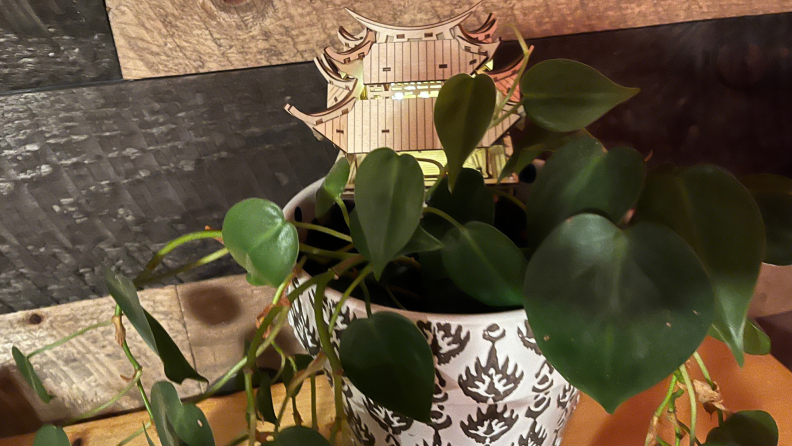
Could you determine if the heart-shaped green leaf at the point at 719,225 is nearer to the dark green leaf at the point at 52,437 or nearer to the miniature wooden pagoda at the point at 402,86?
the miniature wooden pagoda at the point at 402,86

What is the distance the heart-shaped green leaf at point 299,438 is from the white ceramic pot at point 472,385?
0.21 feet

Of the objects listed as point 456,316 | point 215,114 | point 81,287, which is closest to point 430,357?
point 456,316

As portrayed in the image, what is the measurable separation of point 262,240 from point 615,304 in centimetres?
19

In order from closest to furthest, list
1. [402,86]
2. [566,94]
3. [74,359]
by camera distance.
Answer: [566,94]
[402,86]
[74,359]

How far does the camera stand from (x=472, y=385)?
0.32m

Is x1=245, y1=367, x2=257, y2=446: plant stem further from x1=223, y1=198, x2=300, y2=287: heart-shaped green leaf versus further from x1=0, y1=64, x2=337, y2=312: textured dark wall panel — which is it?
x1=0, y1=64, x2=337, y2=312: textured dark wall panel

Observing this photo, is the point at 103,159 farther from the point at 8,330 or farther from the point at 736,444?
the point at 736,444

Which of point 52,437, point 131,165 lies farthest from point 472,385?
point 131,165

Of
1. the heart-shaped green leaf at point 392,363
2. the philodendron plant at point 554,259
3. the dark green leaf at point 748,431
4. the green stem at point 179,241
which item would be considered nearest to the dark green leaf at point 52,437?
the philodendron plant at point 554,259

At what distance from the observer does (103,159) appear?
516 mm

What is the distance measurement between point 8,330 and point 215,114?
357mm

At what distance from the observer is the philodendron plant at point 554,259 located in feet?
0.72

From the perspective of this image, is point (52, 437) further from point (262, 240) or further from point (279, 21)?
point (279, 21)

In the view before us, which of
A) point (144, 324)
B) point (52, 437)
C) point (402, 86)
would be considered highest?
point (402, 86)
